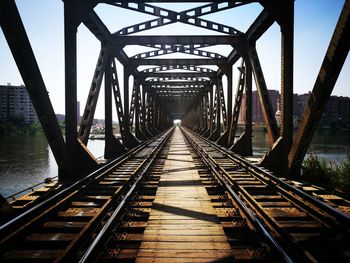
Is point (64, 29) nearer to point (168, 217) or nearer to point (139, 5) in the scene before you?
point (139, 5)

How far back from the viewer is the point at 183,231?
4.44m

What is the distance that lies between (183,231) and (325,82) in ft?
16.4

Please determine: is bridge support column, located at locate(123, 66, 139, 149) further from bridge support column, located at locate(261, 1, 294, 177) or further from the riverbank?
the riverbank

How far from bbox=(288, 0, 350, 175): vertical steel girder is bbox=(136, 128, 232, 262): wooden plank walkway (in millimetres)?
3198

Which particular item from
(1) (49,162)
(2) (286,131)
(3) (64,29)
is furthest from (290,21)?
(1) (49,162)

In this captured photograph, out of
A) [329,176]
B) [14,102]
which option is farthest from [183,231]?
[14,102]

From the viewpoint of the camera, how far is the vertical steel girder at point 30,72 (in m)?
5.65

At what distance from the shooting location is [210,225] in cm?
465

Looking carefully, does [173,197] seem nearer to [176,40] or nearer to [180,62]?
[176,40]

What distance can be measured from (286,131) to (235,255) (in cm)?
630

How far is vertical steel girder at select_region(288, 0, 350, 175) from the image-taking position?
19.4 feet

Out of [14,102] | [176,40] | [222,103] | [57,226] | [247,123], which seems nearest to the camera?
[57,226]

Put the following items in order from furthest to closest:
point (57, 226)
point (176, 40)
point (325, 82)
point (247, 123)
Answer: point (176, 40)
point (247, 123)
point (325, 82)
point (57, 226)

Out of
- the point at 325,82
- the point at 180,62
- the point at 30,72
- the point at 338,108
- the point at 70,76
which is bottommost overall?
the point at 325,82
